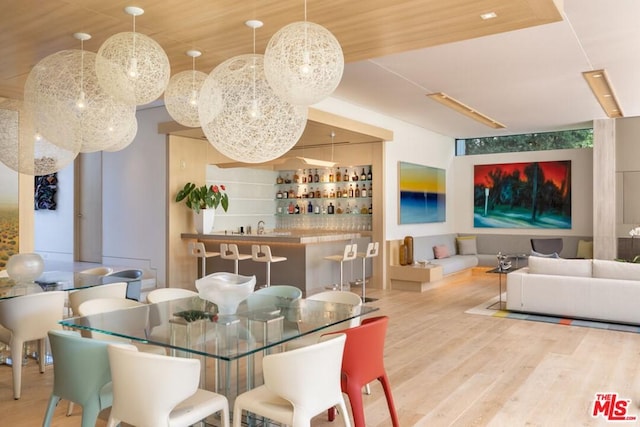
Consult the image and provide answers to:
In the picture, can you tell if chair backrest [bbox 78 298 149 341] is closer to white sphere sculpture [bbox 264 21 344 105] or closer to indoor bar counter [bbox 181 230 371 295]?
white sphere sculpture [bbox 264 21 344 105]

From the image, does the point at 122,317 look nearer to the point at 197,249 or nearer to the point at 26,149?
the point at 26,149

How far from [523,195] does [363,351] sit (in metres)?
9.95

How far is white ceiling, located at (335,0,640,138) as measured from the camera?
5.18 m

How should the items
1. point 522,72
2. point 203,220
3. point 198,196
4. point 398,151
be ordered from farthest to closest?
1. point 398,151
2. point 203,220
3. point 198,196
4. point 522,72

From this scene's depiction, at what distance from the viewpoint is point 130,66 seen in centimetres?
322

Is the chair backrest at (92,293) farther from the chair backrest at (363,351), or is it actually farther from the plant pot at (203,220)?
the plant pot at (203,220)

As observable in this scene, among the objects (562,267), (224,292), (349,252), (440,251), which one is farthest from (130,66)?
A: (440,251)

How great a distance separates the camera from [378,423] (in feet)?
11.2

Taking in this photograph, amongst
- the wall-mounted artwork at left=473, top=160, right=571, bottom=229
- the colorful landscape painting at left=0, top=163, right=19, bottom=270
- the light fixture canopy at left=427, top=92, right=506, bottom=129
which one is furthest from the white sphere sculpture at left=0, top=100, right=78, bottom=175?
the wall-mounted artwork at left=473, top=160, right=571, bottom=229

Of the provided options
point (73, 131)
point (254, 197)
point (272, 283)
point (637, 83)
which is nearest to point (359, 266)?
point (272, 283)

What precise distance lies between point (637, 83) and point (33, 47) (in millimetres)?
7788

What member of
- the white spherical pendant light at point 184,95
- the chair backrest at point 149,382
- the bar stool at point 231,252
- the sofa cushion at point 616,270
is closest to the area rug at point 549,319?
the sofa cushion at point 616,270

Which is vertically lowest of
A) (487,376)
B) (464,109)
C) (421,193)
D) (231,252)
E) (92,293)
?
(487,376)

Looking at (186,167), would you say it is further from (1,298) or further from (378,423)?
(378,423)
